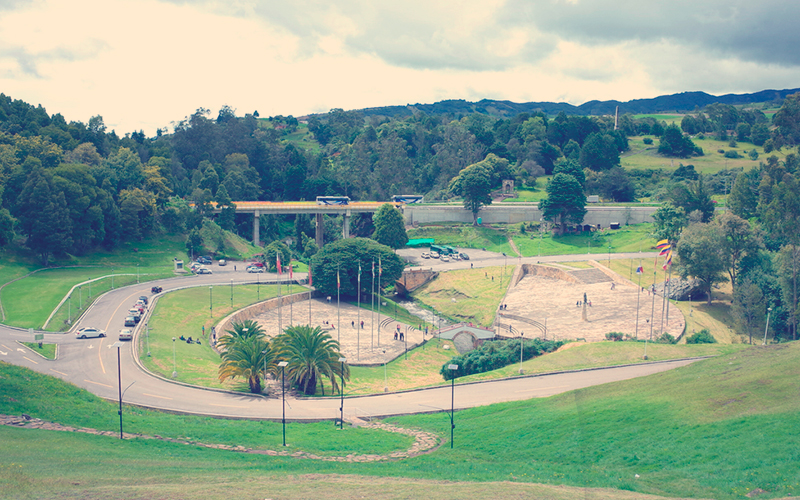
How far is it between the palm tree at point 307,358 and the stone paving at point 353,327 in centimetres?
1208

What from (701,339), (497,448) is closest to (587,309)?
(701,339)

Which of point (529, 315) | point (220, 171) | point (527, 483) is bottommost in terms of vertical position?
point (529, 315)

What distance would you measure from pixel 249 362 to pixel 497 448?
21.0 m

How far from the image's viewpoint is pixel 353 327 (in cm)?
7119

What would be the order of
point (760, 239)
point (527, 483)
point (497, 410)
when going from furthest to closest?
point (760, 239) < point (497, 410) < point (527, 483)

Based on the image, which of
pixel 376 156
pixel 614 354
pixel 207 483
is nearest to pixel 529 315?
pixel 614 354

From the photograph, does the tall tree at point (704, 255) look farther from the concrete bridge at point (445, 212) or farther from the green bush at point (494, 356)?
the concrete bridge at point (445, 212)

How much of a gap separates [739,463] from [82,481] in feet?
84.9

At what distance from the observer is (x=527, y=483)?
78.8ft

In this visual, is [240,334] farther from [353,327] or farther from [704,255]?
[704,255]

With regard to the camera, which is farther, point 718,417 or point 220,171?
point 220,171

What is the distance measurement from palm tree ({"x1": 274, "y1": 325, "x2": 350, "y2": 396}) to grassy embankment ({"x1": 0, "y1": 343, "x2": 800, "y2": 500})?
312 inches

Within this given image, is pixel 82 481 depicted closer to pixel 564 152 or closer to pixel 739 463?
pixel 739 463

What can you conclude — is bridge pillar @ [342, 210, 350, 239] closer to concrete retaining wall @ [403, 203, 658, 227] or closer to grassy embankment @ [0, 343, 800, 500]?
concrete retaining wall @ [403, 203, 658, 227]
